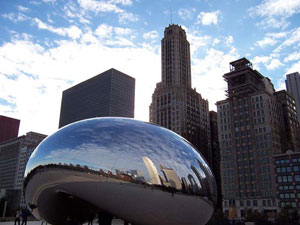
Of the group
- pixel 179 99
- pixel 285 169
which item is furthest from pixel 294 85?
pixel 285 169

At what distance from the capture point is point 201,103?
130 metres

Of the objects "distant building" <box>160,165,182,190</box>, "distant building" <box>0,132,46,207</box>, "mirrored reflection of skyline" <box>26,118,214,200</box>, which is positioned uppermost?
"distant building" <box>0,132,46,207</box>

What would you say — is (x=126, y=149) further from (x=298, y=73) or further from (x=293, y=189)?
(x=298, y=73)

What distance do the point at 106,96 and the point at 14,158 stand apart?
190ft

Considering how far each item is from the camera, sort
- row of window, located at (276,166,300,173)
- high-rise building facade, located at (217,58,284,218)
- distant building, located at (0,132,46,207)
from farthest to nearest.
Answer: distant building, located at (0,132,46,207) → high-rise building facade, located at (217,58,284,218) → row of window, located at (276,166,300,173)

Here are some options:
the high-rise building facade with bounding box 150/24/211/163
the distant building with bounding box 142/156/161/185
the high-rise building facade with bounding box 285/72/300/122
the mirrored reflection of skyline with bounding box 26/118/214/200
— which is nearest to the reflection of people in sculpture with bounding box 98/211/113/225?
the mirrored reflection of skyline with bounding box 26/118/214/200

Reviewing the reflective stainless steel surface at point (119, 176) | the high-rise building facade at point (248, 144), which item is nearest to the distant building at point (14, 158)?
the high-rise building facade at point (248, 144)

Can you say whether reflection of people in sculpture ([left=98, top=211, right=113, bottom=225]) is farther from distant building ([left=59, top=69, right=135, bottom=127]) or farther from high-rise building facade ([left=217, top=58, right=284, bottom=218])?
distant building ([left=59, top=69, right=135, bottom=127])

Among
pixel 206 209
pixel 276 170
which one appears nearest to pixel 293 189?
pixel 276 170

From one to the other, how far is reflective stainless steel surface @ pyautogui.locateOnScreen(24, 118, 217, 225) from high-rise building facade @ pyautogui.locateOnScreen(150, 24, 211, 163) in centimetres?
10463

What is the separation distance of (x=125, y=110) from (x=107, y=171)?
139m

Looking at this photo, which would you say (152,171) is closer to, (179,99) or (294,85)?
(179,99)

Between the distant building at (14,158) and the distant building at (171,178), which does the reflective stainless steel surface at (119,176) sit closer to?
the distant building at (171,178)

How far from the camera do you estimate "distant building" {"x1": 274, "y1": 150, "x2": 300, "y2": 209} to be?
75.0 m
